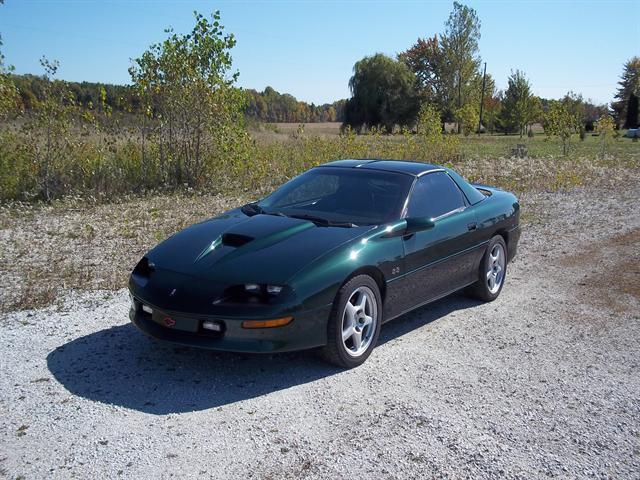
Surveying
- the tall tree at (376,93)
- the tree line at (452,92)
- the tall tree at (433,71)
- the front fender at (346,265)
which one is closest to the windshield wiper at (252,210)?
the front fender at (346,265)

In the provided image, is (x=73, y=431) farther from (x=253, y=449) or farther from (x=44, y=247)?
(x=44, y=247)

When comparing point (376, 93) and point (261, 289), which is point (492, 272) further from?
point (376, 93)

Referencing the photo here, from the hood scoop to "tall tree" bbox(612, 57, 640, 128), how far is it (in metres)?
73.1

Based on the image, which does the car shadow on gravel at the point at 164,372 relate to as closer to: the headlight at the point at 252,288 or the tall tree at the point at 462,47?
the headlight at the point at 252,288

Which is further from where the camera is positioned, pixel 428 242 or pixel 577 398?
pixel 428 242

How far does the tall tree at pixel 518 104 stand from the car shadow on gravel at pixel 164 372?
55.8 meters

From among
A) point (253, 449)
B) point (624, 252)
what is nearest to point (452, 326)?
point (253, 449)

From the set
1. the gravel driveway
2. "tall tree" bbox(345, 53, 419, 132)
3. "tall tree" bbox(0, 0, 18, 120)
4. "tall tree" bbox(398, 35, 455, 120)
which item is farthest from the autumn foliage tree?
"tall tree" bbox(398, 35, 455, 120)

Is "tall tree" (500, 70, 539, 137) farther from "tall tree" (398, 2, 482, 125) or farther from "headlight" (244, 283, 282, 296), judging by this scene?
"headlight" (244, 283, 282, 296)

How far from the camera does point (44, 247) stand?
7.95 metres

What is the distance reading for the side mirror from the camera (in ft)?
15.7

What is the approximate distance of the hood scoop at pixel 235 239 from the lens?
442 centimetres

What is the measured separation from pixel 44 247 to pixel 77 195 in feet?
13.0

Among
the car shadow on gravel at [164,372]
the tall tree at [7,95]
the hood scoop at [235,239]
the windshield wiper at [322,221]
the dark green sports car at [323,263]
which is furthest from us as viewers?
the tall tree at [7,95]
